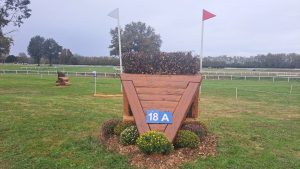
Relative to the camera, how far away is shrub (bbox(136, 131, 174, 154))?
6805mm

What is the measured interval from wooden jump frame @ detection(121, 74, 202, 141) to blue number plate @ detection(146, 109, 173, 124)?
3.3 inches

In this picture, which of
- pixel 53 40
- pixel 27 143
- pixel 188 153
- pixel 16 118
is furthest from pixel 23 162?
pixel 53 40

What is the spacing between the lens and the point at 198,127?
8.16m

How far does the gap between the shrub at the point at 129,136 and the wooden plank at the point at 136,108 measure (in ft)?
0.60

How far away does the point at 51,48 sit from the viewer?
77.7 metres

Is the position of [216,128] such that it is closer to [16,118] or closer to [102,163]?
[102,163]

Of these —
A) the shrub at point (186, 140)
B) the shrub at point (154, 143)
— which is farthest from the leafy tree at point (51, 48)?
the shrub at point (154, 143)

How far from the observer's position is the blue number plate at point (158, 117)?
7.68 meters

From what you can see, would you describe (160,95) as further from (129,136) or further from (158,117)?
(129,136)

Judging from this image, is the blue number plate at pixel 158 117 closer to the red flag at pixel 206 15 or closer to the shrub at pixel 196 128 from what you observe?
the shrub at pixel 196 128

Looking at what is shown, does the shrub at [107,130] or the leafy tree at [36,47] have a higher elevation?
the leafy tree at [36,47]

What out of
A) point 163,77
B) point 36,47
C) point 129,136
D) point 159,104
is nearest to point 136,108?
point 159,104

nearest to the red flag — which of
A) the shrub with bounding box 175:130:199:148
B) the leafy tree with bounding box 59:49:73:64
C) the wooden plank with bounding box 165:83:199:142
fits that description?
the wooden plank with bounding box 165:83:199:142

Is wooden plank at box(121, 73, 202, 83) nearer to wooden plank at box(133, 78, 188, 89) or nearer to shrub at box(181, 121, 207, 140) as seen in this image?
wooden plank at box(133, 78, 188, 89)
